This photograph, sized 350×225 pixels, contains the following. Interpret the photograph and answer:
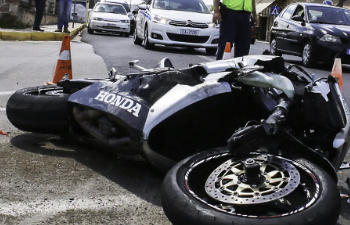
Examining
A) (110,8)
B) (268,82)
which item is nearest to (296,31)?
(268,82)

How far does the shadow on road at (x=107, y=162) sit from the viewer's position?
350 cm

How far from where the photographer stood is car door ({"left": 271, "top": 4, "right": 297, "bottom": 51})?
14.5 m

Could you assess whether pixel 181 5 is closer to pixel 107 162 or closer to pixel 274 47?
pixel 274 47

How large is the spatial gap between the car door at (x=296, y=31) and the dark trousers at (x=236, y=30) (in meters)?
5.68

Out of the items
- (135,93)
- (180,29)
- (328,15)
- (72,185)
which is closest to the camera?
(72,185)

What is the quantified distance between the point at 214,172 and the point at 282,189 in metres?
0.39

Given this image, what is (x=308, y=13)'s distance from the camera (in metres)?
13.8

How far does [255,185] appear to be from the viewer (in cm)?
265

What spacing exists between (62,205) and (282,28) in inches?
484

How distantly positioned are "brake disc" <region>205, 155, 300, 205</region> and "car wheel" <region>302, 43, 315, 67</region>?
34.0 ft

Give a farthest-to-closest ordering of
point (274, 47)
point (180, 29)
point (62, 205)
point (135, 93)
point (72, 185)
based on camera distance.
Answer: point (274, 47) < point (180, 29) < point (135, 93) < point (72, 185) < point (62, 205)

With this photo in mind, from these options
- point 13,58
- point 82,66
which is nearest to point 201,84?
point 82,66

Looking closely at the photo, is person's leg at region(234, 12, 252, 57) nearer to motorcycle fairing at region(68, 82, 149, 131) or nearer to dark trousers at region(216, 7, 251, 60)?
dark trousers at region(216, 7, 251, 60)

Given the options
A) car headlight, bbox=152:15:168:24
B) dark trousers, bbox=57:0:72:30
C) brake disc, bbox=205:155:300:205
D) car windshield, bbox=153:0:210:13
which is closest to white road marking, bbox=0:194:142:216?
brake disc, bbox=205:155:300:205
